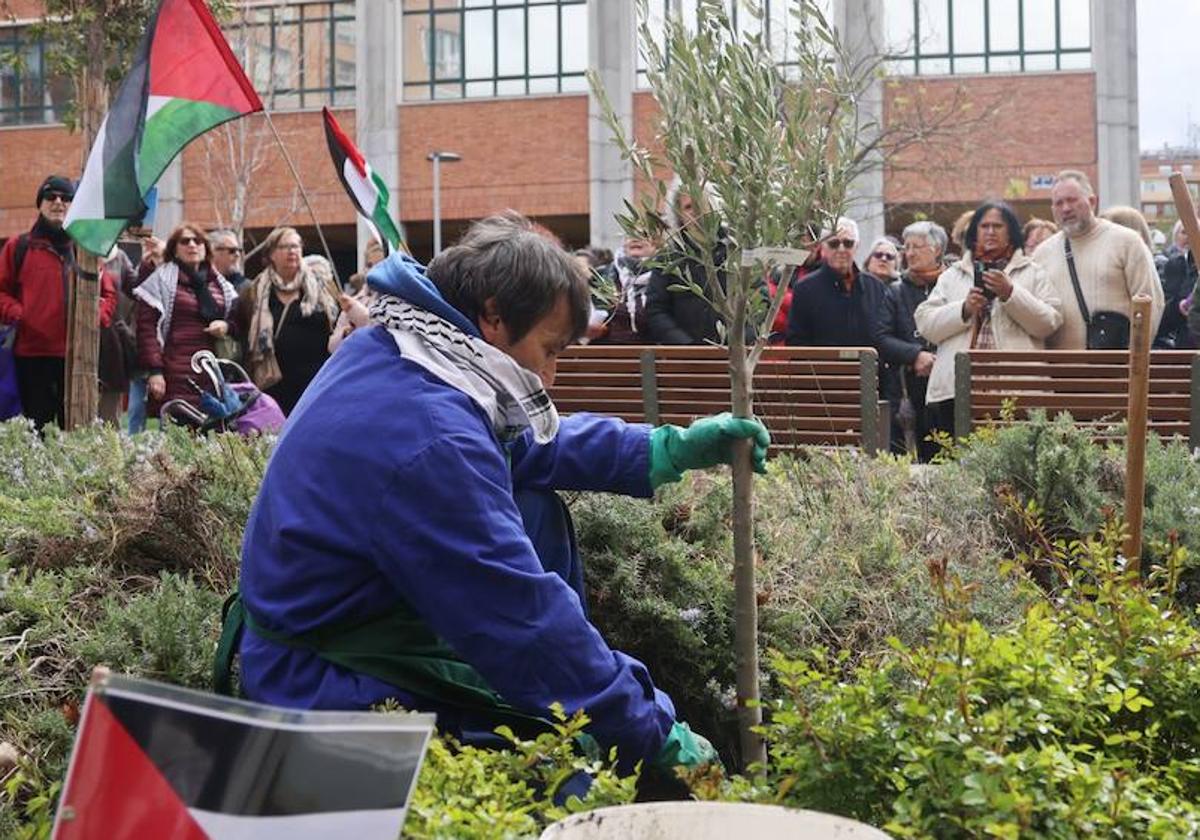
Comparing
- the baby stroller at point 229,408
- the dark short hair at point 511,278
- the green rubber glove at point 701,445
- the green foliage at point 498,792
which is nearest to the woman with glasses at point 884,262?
the baby stroller at point 229,408

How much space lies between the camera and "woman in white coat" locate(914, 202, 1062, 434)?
8867 mm

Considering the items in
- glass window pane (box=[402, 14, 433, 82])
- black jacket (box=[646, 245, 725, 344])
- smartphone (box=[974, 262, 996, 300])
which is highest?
glass window pane (box=[402, 14, 433, 82])

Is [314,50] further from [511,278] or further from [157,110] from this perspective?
[511,278]

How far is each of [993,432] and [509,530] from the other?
408 cm

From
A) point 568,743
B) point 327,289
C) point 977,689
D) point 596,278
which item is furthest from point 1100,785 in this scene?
point 327,289

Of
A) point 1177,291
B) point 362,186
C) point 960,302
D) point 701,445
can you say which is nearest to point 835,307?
point 960,302

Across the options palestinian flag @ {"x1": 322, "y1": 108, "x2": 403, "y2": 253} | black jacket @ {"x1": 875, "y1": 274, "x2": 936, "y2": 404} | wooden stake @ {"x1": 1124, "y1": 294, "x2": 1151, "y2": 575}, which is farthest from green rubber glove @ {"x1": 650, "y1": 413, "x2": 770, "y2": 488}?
black jacket @ {"x1": 875, "y1": 274, "x2": 936, "y2": 404}

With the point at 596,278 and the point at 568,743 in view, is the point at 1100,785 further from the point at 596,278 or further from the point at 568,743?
the point at 596,278

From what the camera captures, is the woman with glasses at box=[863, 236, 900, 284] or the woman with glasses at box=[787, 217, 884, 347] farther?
the woman with glasses at box=[863, 236, 900, 284]

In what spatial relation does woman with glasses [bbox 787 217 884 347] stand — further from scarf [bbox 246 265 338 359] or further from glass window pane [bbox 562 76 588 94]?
glass window pane [bbox 562 76 588 94]

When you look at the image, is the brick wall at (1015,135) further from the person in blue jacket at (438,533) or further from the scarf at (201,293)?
the person in blue jacket at (438,533)

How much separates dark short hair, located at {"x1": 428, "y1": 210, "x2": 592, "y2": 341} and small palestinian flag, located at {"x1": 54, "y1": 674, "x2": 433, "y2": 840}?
1.72 meters

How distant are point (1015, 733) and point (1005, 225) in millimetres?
6459

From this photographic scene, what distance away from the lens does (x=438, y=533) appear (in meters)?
3.10
